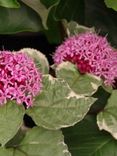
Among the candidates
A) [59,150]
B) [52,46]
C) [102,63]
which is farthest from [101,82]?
[52,46]

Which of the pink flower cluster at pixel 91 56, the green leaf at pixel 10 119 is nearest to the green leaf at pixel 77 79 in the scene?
the pink flower cluster at pixel 91 56

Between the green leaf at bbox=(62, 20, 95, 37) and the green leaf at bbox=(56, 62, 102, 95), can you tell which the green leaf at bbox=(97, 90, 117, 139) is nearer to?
the green leaf at bbox=(56, 62, 102, 95)

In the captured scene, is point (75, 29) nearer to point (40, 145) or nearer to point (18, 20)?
point (18, 20)

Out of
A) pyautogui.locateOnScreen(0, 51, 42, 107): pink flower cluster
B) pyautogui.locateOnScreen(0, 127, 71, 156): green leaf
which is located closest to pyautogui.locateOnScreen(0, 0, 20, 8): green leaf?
pyautogui.locateOnScreen(0, 51, 42, 107): pink flower cluster

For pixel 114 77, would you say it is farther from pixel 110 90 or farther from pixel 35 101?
pixel 35 101

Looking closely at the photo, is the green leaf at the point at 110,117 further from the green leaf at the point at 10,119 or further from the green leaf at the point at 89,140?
the green leaf at the point at 10,119

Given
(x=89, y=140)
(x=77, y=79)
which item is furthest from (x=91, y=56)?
(x=89, y=140)
